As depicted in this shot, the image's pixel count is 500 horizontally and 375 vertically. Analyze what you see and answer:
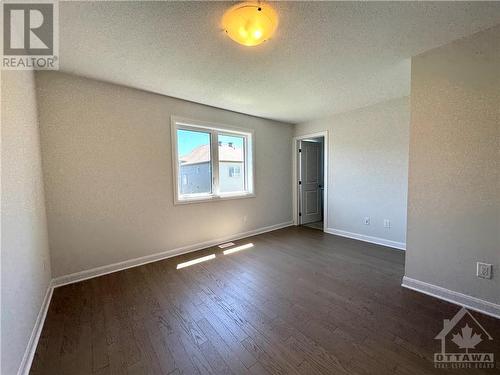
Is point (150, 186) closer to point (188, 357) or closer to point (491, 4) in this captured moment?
point (188, 357)

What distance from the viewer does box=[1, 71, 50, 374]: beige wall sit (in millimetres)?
1155

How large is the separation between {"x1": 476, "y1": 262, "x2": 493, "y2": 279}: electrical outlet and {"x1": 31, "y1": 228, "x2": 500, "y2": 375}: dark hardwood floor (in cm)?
33

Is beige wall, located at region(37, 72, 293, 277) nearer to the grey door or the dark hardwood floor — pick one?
the dark hardwood floor

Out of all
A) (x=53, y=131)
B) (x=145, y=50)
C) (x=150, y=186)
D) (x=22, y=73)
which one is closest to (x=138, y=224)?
(x=150, y=186)

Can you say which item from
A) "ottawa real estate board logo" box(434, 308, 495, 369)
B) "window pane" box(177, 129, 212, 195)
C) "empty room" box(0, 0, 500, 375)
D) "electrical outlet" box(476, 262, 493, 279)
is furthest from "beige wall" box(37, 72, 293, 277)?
"electrical outlet" box(476, 262, 493, 279)

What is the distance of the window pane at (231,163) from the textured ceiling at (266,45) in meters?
1.06

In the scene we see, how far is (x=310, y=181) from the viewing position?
5.07m

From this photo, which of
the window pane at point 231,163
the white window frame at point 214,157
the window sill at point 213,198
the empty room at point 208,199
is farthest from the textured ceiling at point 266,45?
the window sill at point 213,198

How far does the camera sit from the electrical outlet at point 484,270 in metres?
1.70

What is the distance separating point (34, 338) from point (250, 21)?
2.74m

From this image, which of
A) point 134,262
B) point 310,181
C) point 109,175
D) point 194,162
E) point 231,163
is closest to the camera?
point 109,175

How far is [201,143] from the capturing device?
351cm

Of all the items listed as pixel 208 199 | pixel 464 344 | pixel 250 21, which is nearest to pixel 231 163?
pixel 208 199

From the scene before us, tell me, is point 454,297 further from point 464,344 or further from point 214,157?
point 214,157
